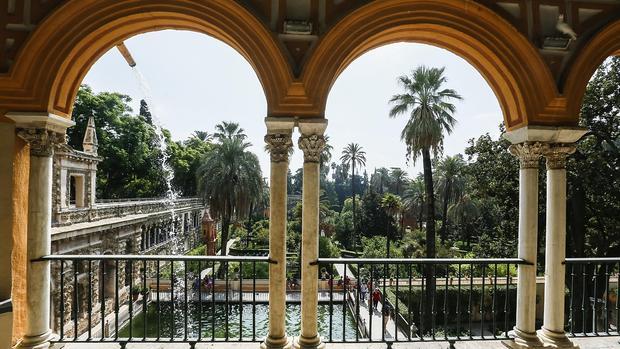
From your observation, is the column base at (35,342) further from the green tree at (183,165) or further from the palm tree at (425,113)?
the green tree at (183,165)

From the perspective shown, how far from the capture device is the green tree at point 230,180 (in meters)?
19.1

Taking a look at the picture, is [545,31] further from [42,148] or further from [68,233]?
[68,233]

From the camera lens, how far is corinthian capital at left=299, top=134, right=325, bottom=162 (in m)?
3.80

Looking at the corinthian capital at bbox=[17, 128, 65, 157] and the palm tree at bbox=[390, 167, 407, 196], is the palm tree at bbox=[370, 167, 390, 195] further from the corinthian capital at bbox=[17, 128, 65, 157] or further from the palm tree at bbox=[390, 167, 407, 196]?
the corinthian capital at bbox=[17, 128, 65, 157]

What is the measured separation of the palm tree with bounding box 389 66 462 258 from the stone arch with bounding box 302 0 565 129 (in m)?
12.3

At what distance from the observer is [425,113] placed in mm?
16500

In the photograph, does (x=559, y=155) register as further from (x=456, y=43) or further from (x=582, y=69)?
Result: (x=456, y=43)

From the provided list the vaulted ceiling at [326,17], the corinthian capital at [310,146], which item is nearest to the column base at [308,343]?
the corinthian capital at [310,146]

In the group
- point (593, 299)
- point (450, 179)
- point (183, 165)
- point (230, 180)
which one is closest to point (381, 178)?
point (450, 179)

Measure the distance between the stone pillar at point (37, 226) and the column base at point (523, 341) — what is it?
476cm

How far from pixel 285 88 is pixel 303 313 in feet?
7.44

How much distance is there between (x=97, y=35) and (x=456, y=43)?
393 centimetres

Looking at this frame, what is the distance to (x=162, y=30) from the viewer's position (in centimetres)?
427

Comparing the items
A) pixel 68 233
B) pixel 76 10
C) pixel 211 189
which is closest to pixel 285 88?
pixel 76 10
